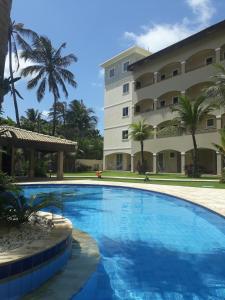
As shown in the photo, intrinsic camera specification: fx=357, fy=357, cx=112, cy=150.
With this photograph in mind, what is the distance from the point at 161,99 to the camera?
38125 mm

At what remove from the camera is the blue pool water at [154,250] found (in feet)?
15.7

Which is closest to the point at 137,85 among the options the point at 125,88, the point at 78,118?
the point at 125,88

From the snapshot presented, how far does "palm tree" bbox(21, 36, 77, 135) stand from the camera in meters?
38.8

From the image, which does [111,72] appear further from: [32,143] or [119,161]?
[32,143]

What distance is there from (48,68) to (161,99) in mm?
12777

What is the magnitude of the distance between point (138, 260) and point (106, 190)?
1365 centimetres

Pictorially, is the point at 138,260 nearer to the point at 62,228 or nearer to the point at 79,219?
the point at 62,228

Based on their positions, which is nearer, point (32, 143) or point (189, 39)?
point (32, 143)

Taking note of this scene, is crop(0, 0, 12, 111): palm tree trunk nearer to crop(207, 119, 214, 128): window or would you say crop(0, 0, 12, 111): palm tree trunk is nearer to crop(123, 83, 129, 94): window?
crop(207, 119, 214, 128): window

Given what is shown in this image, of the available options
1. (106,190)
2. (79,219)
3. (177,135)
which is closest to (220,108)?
(177,135)

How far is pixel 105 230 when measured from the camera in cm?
893

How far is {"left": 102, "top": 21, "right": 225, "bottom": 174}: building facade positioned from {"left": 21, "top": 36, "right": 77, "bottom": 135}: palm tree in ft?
24.9

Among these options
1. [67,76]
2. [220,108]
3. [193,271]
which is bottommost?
[193,271]

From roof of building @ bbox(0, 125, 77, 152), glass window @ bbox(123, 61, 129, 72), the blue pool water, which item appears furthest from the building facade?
the blue pool water
